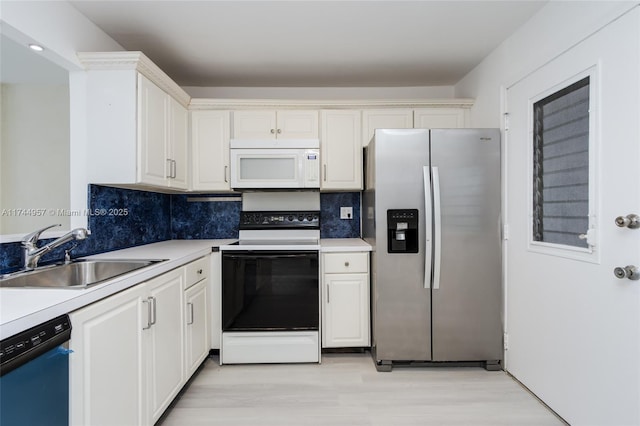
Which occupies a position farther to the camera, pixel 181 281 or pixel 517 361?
pixel 517 361

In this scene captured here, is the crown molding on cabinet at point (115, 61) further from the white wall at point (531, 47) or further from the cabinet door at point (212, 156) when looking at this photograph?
the white wall at point (531, 47)

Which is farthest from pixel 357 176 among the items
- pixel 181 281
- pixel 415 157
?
pixel 181 281

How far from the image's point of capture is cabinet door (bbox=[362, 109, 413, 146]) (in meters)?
2.76

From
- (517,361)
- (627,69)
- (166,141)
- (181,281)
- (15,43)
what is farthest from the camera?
Result: (166,141)

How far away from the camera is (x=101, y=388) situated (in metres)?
1.18

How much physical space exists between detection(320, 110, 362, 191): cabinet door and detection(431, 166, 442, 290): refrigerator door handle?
0.77 metres

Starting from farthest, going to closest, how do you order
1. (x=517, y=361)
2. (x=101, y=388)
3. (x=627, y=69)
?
(x=517, y=361) → (x=627, y=69) → (x=101, y=388)

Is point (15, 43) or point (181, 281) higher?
point (15, 43)

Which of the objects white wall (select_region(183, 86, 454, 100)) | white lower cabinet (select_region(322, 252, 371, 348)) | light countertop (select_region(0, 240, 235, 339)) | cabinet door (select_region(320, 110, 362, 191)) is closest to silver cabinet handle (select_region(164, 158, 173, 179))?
light countertop (select_region(0, 240, 235, 339))

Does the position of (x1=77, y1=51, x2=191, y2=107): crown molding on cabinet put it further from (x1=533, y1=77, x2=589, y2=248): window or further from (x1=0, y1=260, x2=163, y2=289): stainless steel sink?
(x1=533, y1=77, x2=589, y2=248): window

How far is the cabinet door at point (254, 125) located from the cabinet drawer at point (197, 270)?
1135mm

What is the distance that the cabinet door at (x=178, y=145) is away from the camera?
7.81 ft

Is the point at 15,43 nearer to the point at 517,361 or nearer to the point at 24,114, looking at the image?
the point at 24,114

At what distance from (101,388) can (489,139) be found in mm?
2575
